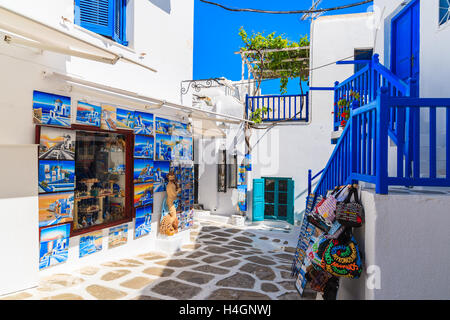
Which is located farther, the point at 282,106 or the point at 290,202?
the point at 282,106

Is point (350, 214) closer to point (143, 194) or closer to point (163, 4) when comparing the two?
point (143, 194)

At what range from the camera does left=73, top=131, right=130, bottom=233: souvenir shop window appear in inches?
236

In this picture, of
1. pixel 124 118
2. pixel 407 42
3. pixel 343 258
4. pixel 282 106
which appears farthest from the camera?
pixel 282 106

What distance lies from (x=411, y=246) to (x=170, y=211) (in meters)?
5.96

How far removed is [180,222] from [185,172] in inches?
61.8

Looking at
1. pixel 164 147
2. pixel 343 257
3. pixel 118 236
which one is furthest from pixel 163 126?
pixel 343 257

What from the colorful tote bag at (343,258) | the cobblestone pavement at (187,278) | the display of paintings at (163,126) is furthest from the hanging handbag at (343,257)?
the display of paintings at (163,126)

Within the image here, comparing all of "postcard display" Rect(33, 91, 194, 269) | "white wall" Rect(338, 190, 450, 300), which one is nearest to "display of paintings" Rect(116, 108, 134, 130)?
"postcard display" Rect(33, 91, 194, 269)

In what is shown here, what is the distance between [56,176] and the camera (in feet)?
17.3

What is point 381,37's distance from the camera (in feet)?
22.4

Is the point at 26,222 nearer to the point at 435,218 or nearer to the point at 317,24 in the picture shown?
the point at 435,218

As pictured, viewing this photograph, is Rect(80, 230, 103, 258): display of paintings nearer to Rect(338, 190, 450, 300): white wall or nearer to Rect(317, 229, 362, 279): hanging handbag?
Rect(317, 229, 362, 279): hanging handbag

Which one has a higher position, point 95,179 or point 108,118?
point 108,118

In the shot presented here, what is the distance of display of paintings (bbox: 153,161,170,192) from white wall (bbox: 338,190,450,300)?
228 inches
